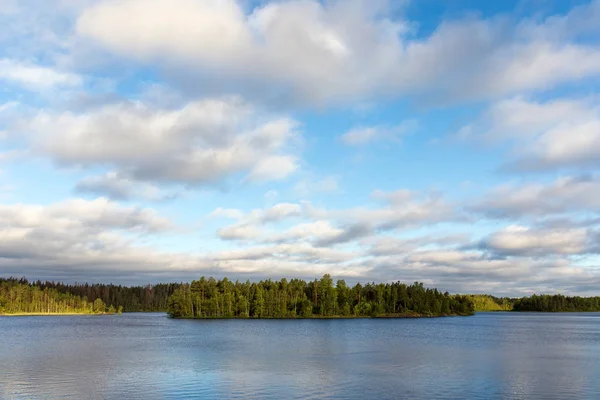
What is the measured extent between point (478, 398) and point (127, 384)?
34.8 meters

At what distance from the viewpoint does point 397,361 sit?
77062mm

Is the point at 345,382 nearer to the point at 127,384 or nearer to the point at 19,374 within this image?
the point at 127,384

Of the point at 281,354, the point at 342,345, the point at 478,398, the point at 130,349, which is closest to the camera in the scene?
the point at 478,398

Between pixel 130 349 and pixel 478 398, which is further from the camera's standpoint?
pixel 130 349

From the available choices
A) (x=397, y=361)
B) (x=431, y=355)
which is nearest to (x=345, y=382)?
(x=397, y=361)

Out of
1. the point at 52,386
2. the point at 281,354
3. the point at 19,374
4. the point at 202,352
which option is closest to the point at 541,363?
the point at 281,354

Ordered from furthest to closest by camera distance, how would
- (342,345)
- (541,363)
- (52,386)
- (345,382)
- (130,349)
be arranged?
(342,345), (130,349), (541,363), (345,382), (52,386)

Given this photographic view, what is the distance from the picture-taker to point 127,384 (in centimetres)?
5516

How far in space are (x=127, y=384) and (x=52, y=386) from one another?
7.19 m

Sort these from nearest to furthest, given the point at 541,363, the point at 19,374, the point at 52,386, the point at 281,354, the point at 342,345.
A: 1. the point at 52,386
2. the point at 19,374
3. the point at 541,363
4. the point at 281,354
5. the point at 342,345

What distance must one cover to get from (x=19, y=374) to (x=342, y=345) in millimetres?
61208

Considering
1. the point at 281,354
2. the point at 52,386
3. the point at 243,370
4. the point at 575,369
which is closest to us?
the point at 52,386

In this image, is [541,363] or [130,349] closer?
[541,363]

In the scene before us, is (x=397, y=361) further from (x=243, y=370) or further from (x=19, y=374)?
(x=19, y=374)
